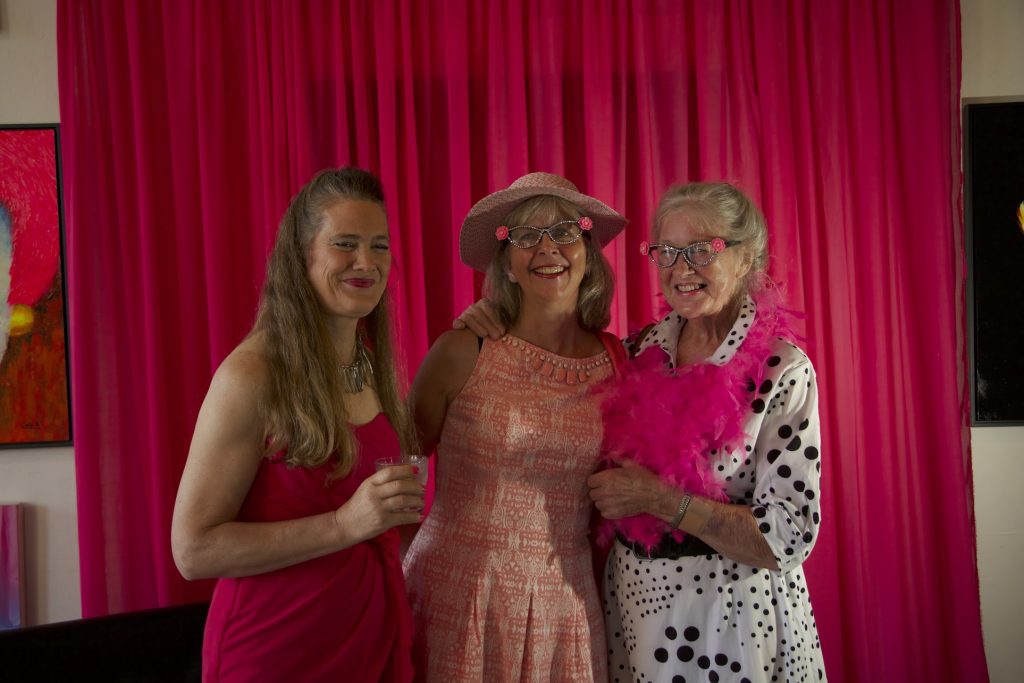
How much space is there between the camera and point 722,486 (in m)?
1.65

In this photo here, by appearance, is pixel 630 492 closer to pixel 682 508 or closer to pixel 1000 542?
pixel 682 508

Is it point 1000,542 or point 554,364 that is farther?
point 1000,542

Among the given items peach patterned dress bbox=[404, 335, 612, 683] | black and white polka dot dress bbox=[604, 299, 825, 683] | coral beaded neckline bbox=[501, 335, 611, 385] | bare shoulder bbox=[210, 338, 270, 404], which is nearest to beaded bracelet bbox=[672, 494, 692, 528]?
black and white polka dot dress bbox=[604, 299, 825, 683]

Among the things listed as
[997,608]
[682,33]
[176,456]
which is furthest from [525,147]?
[997,608]

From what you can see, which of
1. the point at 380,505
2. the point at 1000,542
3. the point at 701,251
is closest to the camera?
the point at 380,505

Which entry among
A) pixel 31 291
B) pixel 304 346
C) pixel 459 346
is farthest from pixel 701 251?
pixel 31 291

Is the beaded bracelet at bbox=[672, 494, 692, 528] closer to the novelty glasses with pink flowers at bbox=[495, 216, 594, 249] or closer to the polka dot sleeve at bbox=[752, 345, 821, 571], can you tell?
→ the polka dot sleeve at bbox=[752, 345, 821, 571]

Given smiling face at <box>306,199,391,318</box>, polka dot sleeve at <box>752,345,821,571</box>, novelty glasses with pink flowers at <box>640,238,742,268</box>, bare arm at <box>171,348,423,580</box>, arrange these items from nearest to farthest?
bare arm at <box>171,348,423,580</box> → smiling face at <box>306,199,391,318</box> → polka dot sleeve at <box>752,345,821,571</box> → novelty glasses with pink flowers at <box>640,238,742,268</box>

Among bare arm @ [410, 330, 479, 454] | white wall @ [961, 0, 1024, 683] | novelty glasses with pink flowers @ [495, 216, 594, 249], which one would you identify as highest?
novelty glasses with pink flowers @ [495, 216, 594, 249]

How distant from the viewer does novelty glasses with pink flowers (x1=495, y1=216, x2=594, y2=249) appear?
183cm

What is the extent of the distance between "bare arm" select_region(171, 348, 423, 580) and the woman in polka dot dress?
0.57 m

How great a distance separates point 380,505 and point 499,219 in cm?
85

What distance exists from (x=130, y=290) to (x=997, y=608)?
316 centimetres

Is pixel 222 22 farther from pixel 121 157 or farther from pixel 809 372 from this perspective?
pixel 809 372
